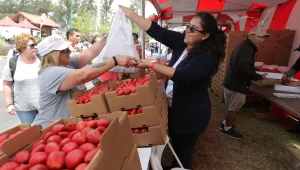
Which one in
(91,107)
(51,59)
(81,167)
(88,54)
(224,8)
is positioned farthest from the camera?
(224,8)

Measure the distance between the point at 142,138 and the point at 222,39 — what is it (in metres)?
1.03

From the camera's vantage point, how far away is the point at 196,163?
10.1ft

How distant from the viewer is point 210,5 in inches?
239

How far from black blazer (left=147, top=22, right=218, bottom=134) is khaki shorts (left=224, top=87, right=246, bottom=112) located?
2.07 m

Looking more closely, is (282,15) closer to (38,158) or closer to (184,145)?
(184,145)

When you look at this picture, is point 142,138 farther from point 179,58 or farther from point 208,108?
point 179,58

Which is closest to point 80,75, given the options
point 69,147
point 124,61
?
point 124,61

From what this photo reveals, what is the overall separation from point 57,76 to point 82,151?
97cm

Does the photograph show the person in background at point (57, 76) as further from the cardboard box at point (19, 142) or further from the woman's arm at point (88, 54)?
the cardboard box at point (19, 142)

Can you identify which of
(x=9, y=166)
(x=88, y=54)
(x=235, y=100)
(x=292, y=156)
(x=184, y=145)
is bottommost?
(x=292, y=156)

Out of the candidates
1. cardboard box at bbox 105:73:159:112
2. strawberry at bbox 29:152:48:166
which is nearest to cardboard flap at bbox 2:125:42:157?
strawberry at bbox 29:152:48:166

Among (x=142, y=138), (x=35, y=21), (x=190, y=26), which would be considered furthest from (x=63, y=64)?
(x=35, y=21)

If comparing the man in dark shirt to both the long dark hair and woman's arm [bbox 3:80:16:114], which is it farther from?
woman's arm [bbox 3:80:16:114]

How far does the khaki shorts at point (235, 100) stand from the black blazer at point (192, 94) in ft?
Answer: 6.78
